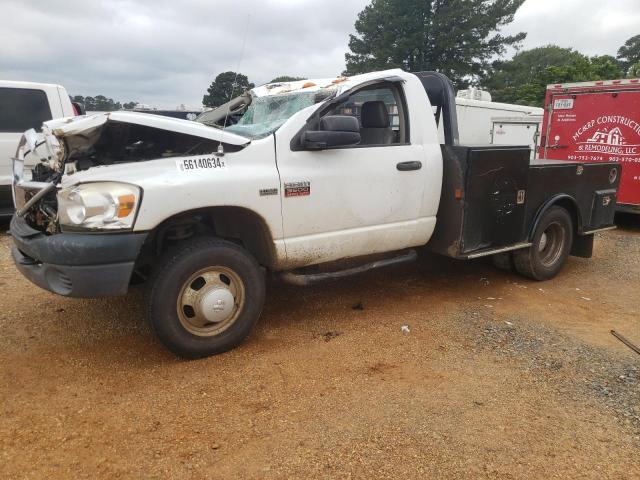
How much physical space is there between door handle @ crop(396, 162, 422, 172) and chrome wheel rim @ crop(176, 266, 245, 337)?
1.65m

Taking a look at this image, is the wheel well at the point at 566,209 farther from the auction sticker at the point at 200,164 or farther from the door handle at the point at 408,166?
the auction sticker at the point at 200,164

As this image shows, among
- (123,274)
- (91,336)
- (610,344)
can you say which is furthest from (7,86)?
(610,344)

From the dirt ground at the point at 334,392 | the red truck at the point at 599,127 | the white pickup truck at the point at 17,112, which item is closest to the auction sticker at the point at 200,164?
the dirt ground at the point at 334,392

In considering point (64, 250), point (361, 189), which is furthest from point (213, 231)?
point (361, 189)

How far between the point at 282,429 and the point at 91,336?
1.95 m

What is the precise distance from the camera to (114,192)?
9.78 feet

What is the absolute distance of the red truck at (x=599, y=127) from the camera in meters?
8.46

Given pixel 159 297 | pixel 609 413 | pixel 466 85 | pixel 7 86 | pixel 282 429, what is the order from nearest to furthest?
pixel 282 429
pixel 609 413
pixel 159 297
pixel 7 86
pixel 466 85

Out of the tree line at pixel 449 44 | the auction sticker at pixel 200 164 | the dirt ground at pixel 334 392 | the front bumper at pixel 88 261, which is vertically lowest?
the dirt ground at pixel 334 392

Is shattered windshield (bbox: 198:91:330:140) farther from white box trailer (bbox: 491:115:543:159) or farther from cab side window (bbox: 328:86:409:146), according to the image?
white box trailer (bbox: 491:115:543:159)

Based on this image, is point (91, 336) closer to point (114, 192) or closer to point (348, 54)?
point (114, 192)

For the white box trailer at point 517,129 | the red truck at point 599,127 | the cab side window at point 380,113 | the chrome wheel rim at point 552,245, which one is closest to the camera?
the cab side window at point 380,113

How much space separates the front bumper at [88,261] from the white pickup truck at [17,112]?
15.9 ft

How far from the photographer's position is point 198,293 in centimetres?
337
